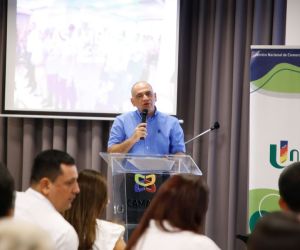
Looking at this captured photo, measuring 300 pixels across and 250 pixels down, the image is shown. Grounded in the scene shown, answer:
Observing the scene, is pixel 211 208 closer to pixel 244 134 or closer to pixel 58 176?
pixel 244 134

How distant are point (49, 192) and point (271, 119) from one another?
2.59 m

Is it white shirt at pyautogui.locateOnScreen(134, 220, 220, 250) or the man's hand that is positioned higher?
the man's hand

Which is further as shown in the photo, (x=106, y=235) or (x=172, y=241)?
(x=106, y=235)

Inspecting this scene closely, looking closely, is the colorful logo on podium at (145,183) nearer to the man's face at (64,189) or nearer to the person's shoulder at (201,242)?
the man's face at (64,189)

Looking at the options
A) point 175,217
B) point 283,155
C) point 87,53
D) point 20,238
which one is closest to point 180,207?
point 175,217

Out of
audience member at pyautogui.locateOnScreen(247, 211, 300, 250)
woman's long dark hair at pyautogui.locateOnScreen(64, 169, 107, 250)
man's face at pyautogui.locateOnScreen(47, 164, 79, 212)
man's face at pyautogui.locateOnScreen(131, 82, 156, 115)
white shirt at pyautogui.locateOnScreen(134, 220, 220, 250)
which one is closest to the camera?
audience member at pyautogui.locateOnScreen(247, 211, 300, 250)

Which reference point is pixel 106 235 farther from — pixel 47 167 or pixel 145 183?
pixel 145 183

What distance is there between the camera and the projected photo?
5.34 m

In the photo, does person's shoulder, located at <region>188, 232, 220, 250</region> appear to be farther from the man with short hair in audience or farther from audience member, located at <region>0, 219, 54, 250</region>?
audience member, located at <region>0, 219, 54, 250</region>

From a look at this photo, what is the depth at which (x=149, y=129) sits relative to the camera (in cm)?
441

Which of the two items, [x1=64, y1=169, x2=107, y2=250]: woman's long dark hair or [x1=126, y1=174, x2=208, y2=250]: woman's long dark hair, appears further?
[x1=64, y1=169, x2=107, y2=250]: woman's long dark hair

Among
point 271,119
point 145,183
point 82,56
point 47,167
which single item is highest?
point 82,56

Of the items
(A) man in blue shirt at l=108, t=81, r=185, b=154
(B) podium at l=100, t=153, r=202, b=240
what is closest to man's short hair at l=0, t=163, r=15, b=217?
(B) podium at l=100, t=153, r=202, b=240

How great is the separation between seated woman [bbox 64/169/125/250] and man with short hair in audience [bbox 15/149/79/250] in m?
0.19
